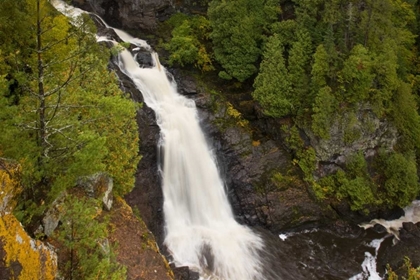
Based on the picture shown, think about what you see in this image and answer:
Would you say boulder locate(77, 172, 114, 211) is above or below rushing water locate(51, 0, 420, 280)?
above

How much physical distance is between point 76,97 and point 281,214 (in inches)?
559

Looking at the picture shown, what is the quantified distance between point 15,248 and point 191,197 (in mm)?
13617

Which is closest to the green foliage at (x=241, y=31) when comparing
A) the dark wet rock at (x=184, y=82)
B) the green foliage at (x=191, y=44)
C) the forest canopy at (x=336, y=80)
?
the forest canopy at (x=336, y=80)

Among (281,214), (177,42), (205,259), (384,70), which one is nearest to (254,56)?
(177,42)

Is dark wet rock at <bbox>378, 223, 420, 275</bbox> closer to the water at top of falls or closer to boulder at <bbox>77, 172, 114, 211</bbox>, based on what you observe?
the water at top of falls

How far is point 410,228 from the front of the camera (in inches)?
800

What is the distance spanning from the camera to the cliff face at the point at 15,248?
594 cm

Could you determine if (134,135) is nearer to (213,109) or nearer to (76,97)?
(76,97)

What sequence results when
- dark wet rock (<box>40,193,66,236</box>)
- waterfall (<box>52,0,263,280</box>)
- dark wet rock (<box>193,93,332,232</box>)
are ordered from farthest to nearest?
dark wet rock (<box>193,93,332,232</box>)
waterfall (<box>52,0,263,280</box>)
dark wet rock (<box>40,193,66,236</box>)

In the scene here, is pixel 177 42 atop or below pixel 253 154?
atop

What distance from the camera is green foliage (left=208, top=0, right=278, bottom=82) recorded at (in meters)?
23.0

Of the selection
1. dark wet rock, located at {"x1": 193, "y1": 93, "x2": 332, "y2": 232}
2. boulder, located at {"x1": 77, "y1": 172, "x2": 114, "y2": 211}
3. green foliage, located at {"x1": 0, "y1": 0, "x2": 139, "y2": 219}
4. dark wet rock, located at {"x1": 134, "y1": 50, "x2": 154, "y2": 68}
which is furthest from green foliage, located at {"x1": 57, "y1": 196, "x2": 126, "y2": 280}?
dark wet rock, located at {"x1": 134, "y1": 50, "x2": 154, "y2": 68}

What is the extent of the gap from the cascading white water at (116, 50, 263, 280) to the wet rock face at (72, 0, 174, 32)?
23.1ft

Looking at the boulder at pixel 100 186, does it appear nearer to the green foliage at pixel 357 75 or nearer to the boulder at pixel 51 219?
the boulder at pixel 51 219
